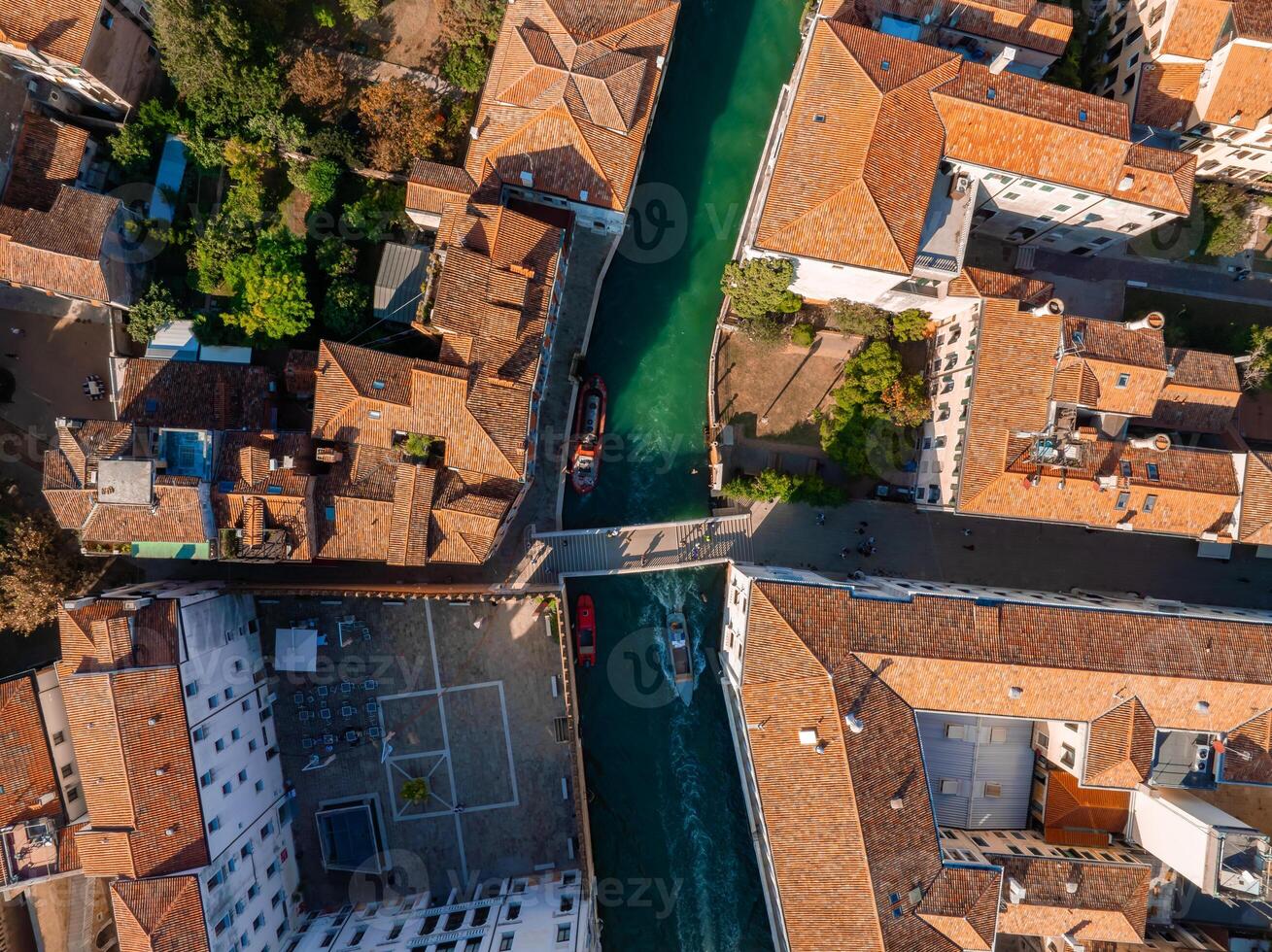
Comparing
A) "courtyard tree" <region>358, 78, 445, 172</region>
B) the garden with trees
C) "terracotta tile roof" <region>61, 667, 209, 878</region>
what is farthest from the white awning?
"courtyard tree" <region>358, 78, 445, 172</region>

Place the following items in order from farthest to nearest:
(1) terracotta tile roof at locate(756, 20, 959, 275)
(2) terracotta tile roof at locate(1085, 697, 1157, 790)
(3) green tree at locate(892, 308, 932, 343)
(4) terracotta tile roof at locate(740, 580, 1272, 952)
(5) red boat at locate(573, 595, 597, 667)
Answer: (5) red boat at locate(573, 595, 597, 667) → (3) green tree at locate(892, 308, 932, 343) → (2) terracotta tile roof at locate(1085, 697, 1157, 790) → (1) terracotta tile roof at locate(756, 20, 959, 275) → (4) terracotta tile roof at locate(740, 580, 1272, 952)

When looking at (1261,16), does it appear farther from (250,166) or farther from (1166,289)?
(250,166)

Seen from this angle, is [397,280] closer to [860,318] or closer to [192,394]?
[192,394]

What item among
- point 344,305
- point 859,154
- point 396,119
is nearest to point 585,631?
point 344,305

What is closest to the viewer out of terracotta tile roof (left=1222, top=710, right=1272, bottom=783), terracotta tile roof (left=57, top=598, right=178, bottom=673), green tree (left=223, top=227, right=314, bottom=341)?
terracotta tile roof (left=57, top=598, right=178, bottom=673)

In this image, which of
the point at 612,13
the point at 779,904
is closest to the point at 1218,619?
the point at 779,904

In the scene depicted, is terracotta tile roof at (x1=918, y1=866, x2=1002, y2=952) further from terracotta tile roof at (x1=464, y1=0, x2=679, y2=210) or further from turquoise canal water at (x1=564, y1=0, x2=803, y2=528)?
terracotta tile roof at (x1=464, y1=0, x2=679, y2=210)
